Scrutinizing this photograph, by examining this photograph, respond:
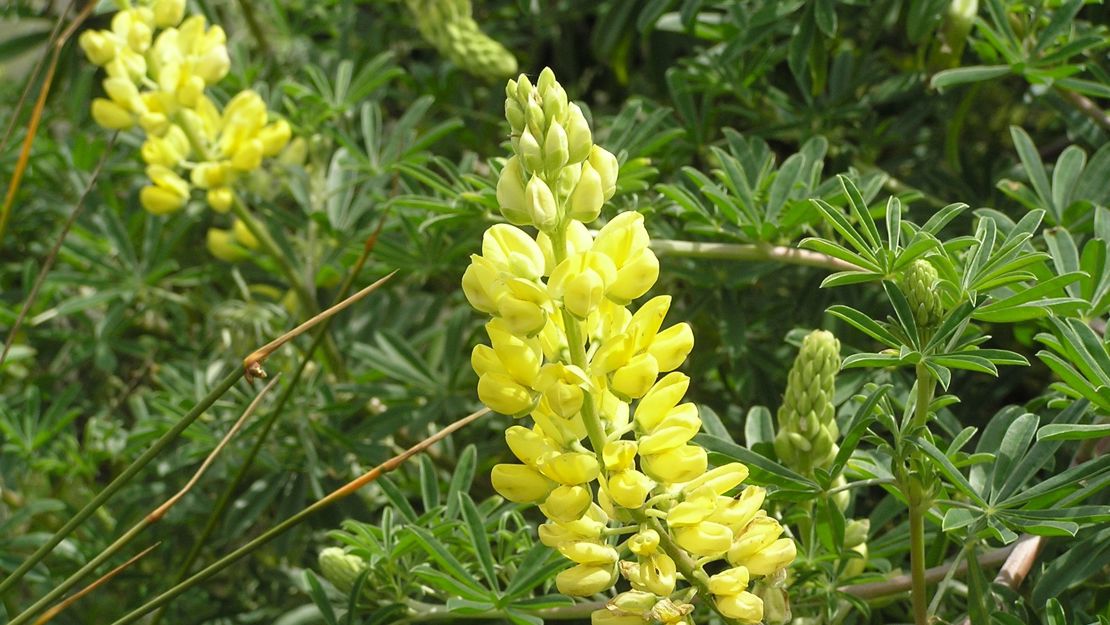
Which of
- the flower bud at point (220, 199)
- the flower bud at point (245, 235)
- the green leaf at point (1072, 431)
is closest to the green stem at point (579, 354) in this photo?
the green leaf at point (1072, 431)

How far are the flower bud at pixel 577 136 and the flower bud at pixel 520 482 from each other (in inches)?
8.5

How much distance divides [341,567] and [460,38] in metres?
0.97

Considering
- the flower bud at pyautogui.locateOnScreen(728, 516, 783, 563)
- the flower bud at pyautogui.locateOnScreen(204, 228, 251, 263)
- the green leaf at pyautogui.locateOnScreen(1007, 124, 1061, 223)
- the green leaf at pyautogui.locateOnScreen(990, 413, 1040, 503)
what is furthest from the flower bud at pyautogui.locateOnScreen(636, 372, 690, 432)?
the flower bud at pyautogui.locateOnScreen(204, 228, 251, 263)

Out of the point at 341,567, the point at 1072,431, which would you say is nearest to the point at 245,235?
the point at 341,567

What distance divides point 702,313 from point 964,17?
49cm

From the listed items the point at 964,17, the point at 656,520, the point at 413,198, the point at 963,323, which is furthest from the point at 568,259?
the point at 964,17

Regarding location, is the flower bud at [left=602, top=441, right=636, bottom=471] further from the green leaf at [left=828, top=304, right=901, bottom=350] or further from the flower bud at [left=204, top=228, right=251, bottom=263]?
the flower bud at [left=204, top=228, right=251, bottom=263]

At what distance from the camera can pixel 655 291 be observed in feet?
5.29

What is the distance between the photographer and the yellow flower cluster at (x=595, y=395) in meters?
0.82

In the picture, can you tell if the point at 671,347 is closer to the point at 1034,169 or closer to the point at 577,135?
the point at 577,135

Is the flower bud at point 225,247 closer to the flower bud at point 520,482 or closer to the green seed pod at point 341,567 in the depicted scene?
the green seed pod at point 341,567

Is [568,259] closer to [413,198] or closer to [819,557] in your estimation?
[819,557]

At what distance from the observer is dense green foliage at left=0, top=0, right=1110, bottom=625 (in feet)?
3.31

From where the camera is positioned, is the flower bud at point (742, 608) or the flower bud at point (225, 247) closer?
the flower bud at point (742, 608)
